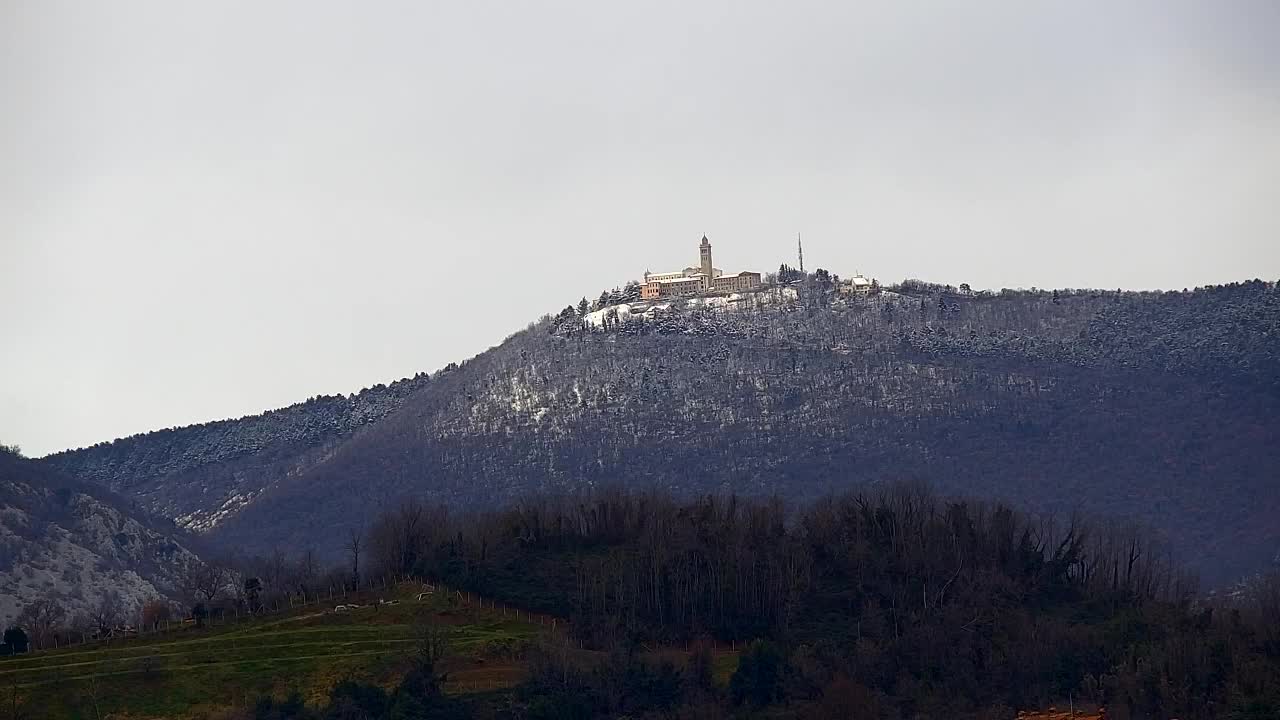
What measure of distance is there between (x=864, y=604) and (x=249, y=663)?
3410 cm

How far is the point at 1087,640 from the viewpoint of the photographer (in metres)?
106

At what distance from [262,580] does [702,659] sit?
49.6 metres

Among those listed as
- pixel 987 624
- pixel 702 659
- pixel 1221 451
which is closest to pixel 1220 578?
pixel 1221 451

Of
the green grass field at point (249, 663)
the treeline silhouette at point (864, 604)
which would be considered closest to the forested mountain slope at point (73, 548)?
the treeline silhouette at point (864, 604)

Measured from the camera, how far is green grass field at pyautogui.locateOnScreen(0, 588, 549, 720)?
9894 centimetres

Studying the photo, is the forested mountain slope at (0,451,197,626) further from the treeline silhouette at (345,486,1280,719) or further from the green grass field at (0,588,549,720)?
the green grass field at (0,588,549,720)

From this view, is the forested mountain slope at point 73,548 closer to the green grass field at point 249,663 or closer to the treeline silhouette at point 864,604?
the treeline silhouette at point 864,604

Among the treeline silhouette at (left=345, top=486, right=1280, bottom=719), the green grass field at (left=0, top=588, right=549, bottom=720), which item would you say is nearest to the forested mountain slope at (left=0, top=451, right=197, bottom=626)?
the treeline silhouette at (left=345, top=486, right=1280, bottom=719)

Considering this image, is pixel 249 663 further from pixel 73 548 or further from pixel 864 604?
pixel 73 548

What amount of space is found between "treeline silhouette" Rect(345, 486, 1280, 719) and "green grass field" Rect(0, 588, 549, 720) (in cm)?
466

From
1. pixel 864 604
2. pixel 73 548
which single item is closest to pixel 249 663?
pixel 864 604

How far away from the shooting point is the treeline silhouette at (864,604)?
98.9 m

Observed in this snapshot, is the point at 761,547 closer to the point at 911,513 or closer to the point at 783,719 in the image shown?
the point at 911,513

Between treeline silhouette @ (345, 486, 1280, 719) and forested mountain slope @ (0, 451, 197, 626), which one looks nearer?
treeline silhouette @ (345, 486, 1280, 719)
